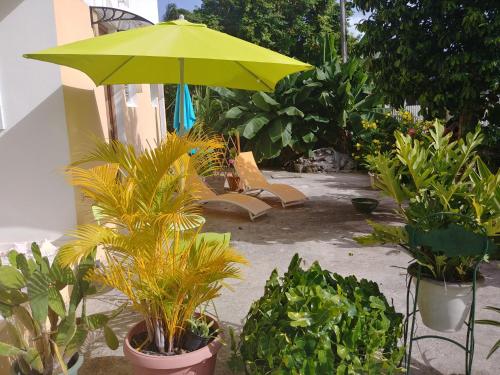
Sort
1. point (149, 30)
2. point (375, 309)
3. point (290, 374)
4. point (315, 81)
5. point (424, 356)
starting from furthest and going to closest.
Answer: point (315, 81), point (149, 30), point (424, 356), point (375, 309), point (290, 374)

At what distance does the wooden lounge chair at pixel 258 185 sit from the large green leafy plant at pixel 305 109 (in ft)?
9.00

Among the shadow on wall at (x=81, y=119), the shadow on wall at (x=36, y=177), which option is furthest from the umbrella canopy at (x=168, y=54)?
the shadow on wall at (x=36, y=177)

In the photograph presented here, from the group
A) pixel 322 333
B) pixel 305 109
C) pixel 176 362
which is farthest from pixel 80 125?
pixel 305 109

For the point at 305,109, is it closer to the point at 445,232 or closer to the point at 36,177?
the point at 36,177

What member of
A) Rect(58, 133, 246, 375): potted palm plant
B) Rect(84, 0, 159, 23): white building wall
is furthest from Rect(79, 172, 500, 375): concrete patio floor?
Rect(84, 0, 159, 23): white building wall

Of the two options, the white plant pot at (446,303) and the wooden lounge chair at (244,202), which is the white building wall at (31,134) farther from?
the white plant pot at (446,303)

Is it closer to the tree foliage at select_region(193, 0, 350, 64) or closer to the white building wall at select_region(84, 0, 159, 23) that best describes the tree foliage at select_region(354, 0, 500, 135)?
the white building wall at select_region(84, 0, 159, 23)

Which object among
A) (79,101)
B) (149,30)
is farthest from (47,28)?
(149,30)

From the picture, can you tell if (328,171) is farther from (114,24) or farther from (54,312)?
(54,312)

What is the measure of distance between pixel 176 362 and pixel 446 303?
5.06 feet

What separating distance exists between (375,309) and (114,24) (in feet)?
18.4

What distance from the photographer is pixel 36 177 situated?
4344 millimetres

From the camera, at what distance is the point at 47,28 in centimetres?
412

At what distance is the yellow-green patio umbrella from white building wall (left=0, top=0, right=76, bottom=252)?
0.53m
